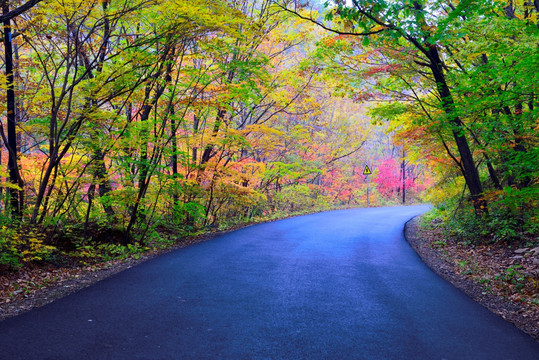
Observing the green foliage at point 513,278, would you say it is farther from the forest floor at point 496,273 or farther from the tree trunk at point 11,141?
the tree trunk at point 11,141

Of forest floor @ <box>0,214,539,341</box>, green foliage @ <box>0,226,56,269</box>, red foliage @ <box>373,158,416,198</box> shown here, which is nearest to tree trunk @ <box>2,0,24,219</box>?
green foliage @ <box>0,226,56,269</box>

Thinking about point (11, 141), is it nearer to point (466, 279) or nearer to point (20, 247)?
point (20, 247)

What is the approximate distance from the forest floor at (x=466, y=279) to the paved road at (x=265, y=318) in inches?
14.2

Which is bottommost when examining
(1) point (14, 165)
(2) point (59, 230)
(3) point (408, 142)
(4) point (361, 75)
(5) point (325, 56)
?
(2) point (59, 230)

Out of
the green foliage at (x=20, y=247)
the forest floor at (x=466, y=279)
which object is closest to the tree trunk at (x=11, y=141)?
the green foliage at (x=20, y=247)

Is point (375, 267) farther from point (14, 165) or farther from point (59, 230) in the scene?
point (14, 165)

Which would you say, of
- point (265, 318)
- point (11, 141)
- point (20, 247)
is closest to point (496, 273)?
point (265, 318)

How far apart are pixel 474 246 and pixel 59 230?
9.97m

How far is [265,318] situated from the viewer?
4082 mm

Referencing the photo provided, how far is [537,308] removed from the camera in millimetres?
4648

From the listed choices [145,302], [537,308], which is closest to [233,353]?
[145,302]

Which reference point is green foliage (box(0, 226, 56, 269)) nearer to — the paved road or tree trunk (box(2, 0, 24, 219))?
tree trunk (box(2, 0, 24, 219))

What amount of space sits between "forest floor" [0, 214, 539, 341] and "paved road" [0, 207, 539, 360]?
0.36 meters

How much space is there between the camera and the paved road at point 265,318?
Answer: 3.29m
